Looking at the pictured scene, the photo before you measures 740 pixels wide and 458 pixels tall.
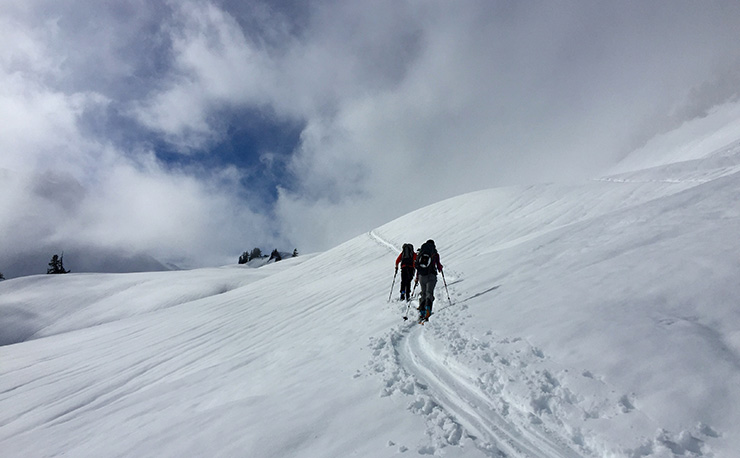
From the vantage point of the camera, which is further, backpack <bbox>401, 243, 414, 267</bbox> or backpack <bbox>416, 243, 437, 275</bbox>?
backpack <bbox>401, 243, 414, 267</bbox>

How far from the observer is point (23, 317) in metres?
35.6

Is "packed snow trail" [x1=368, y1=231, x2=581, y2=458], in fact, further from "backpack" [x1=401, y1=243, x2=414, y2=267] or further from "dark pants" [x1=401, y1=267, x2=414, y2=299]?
"backpack" [x1=401, y1=243, x2=414, y2=267]

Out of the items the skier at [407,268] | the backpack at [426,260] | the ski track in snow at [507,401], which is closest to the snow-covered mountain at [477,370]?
the ski track in snow at [507,401]

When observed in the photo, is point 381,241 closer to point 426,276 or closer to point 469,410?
point 426,276

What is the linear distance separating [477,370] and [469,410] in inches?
41.4

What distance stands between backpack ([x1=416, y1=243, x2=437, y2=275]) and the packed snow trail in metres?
2.54

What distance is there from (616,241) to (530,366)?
7.34 metres

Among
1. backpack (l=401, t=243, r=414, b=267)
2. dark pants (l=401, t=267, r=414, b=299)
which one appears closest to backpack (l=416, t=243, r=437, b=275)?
backpack (l=401, t=243, r=414, b=267)

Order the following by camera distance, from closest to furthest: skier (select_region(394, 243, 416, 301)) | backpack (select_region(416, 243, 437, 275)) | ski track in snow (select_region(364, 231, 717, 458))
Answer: ski track in snow (select_region(364, 231, 717, 458))
backpack (select_region(416, 243, 437, 275))
skier (select_region(394, 243, 416, 301))

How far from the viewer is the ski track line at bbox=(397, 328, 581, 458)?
3850mm

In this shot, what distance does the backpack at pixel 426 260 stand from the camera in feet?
30.5

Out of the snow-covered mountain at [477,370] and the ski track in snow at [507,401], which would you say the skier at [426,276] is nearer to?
the snow-covered mountain at [477,370]

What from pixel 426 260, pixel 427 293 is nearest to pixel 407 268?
pixel 426 260

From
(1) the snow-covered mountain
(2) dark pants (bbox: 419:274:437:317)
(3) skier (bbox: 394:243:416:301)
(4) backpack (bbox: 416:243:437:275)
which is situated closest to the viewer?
(1) the snow-covered mountain
